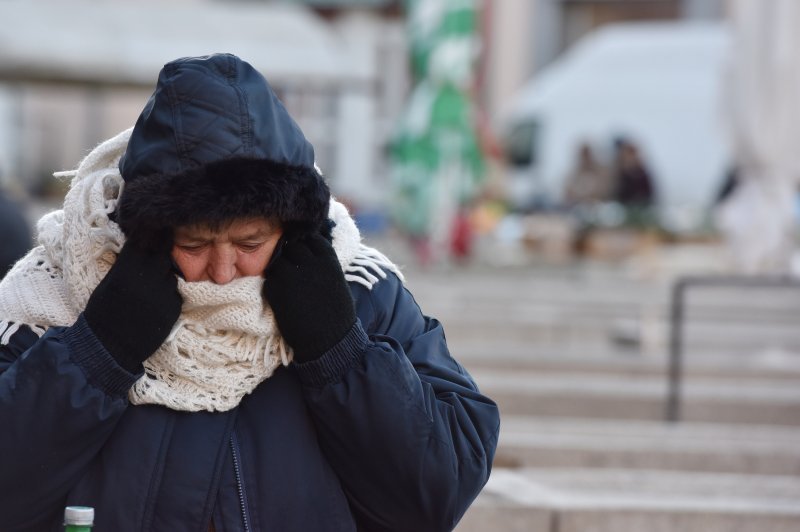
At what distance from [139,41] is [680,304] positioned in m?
8.28

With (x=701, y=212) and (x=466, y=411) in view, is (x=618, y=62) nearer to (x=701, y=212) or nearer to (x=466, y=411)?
(x=701, y=212)

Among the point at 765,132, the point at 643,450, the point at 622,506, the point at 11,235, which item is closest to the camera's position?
the point at 622,506

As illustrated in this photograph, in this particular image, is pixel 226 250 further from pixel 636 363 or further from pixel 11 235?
pixel 636 363

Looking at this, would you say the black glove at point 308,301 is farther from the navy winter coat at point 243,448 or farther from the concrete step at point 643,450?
the concrete step at point 643,450

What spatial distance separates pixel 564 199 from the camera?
58.7 feet

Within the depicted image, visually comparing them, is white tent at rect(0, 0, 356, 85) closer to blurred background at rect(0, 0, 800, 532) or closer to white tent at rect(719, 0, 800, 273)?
blurred background at rect(0, 0, 800, 532)

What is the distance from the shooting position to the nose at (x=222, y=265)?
240 centimetres

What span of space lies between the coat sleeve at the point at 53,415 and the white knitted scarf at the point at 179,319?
9cm

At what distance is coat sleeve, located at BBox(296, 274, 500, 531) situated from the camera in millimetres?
2404

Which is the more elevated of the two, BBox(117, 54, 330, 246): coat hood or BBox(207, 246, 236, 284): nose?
BBox(117, 54, 330, 246): coat hood

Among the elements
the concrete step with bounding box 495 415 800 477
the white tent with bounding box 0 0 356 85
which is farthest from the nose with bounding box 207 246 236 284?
the white tent with bounding box 0 0 356 85

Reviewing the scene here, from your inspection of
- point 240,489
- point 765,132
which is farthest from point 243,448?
point 765,132

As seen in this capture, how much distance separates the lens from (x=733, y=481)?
5332 mm

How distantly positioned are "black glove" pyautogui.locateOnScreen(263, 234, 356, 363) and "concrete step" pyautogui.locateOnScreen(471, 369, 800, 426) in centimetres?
441
